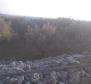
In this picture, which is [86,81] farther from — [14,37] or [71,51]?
[14,37]

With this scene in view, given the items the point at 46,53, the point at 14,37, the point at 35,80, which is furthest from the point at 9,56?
the point at 35,80

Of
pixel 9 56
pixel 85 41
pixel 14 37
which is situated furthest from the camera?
pixel 14 37

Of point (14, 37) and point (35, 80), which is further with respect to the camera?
point (14, 37)

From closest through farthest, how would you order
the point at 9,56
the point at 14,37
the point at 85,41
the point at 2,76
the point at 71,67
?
the point at 2,76, the point at 71,67, the point at 9,56, the point at 85,41, the point at 14,37

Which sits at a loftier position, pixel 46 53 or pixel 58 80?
pixel 58 80

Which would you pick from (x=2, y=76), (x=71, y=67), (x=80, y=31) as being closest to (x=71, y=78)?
(x=71, y=67)

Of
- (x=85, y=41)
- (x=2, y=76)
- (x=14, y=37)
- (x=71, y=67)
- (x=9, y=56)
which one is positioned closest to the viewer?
(x=2, y=76)

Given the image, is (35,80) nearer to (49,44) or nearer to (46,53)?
(46,53)

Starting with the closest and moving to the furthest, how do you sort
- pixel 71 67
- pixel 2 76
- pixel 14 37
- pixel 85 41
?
A: pixel 2 76, pixel 71 67, pixel 85 41, pixel 14 37

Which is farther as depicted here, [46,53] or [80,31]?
[80,31]
